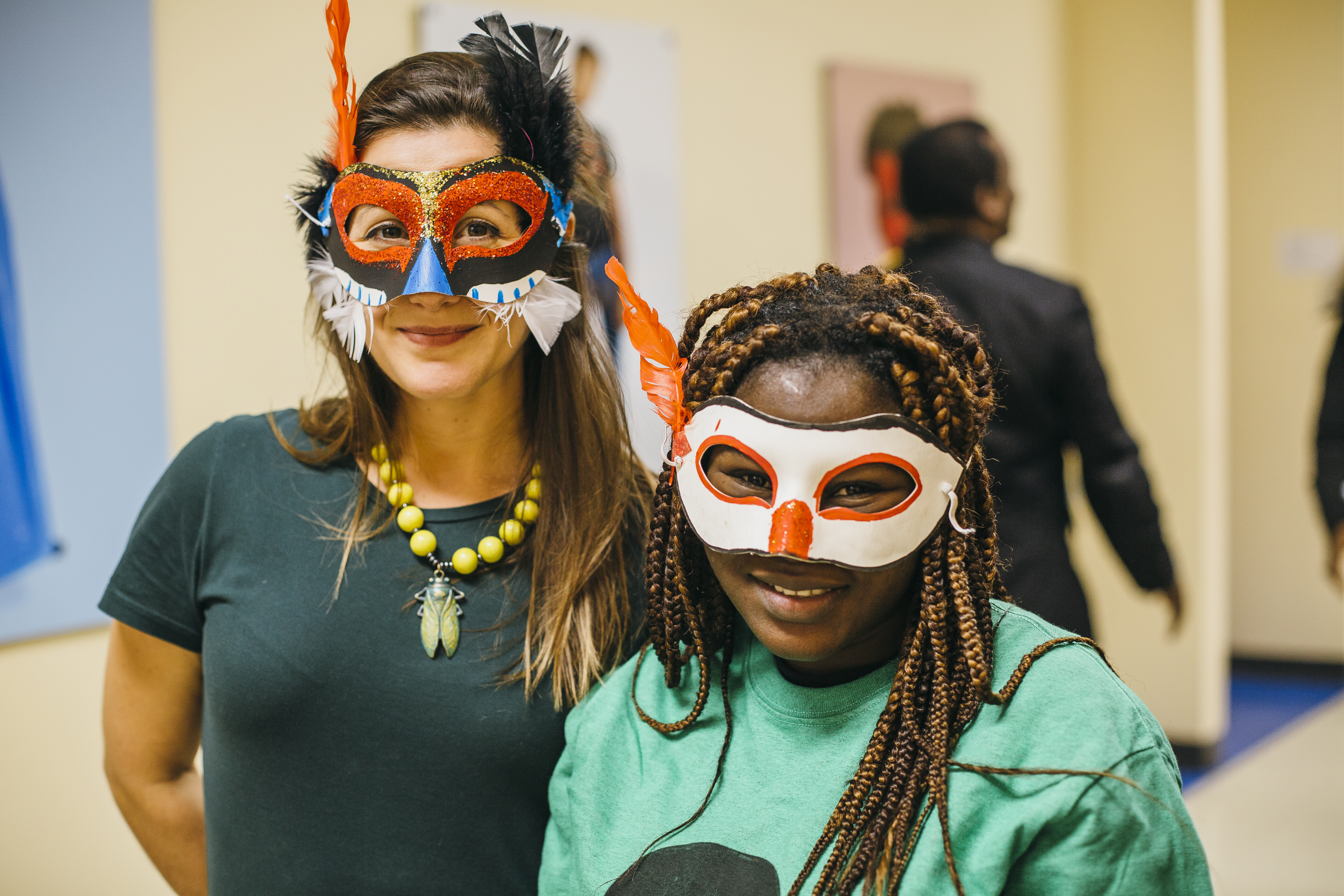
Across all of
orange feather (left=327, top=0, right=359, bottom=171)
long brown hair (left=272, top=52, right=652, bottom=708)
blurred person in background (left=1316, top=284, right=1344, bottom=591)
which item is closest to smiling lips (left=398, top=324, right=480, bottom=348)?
long brown hair (left=272, top=52, right=652, bottom=708)

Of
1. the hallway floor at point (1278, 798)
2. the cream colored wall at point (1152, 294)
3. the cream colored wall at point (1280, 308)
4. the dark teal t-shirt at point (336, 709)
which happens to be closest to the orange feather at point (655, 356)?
the dark teal t-shirt at point (336, 709)

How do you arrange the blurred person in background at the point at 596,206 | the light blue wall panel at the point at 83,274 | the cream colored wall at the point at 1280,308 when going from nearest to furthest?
the blurred person in background at the point at 596,206 → the light blue wall panel at the point at 83,274 → the cream colored wall at the point at 1280,308

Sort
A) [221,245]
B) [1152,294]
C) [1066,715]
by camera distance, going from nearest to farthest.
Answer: [1066,715] < [221,245] < [1152,294]

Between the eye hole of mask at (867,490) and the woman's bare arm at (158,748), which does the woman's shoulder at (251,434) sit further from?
the eye hole of mask at (867,490)

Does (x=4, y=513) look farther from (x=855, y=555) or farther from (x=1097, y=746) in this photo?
(x=1097, y=746)

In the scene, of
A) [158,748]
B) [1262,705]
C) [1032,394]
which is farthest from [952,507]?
[1262,705]

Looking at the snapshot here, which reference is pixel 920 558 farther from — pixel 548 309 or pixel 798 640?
pixel 548 309

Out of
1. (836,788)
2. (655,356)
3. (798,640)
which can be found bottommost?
(836,788)

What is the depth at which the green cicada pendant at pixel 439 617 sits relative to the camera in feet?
4.16

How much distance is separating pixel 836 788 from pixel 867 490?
27 centimetres

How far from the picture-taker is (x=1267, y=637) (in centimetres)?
508

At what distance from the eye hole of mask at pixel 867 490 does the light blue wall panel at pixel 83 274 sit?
1.48 meters

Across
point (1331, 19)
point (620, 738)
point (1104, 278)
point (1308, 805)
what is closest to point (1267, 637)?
point (1308, 805)

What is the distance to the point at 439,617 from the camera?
1.28 m
